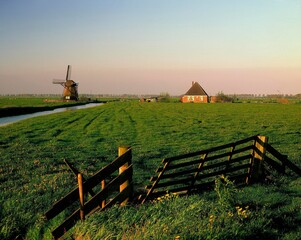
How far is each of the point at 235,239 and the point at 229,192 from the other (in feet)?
6.78

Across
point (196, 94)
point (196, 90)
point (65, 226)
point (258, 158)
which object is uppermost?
point (196, 90)

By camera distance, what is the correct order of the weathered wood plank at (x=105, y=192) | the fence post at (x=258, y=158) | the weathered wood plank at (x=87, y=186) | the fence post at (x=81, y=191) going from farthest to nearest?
the fence post at (x=258, y=158)
the weathered wood plank at (x=105, y=192)
the fence post at (x=81, y=191)
the weathered wood plank at (x=87, y=186)

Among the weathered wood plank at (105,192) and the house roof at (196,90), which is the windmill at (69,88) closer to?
the house roof at (196,90)

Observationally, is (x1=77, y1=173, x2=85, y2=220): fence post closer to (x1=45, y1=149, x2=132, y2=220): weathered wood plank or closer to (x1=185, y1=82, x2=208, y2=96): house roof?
(x1=45, y1=149, x2=132, y2=220): weathered wood plank

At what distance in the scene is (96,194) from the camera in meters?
7.07

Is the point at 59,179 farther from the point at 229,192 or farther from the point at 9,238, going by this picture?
the point at 229,192

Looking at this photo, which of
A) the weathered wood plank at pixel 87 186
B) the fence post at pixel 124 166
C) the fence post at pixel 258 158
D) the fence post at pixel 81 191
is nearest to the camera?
the weathered wood plank at pixel 87 186

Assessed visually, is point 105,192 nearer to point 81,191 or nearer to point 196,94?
point 81,191

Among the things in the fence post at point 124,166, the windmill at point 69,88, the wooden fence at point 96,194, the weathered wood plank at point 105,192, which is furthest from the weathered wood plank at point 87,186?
the windmill at point 69,88

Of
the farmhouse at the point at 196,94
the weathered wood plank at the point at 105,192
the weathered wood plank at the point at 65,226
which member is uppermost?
the farmhouse at the point at 196,94

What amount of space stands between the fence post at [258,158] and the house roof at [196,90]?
123 meters

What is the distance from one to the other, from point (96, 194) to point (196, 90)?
128782 mm

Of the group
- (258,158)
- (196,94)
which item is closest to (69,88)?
(196,94)

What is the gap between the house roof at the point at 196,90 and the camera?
132 m
